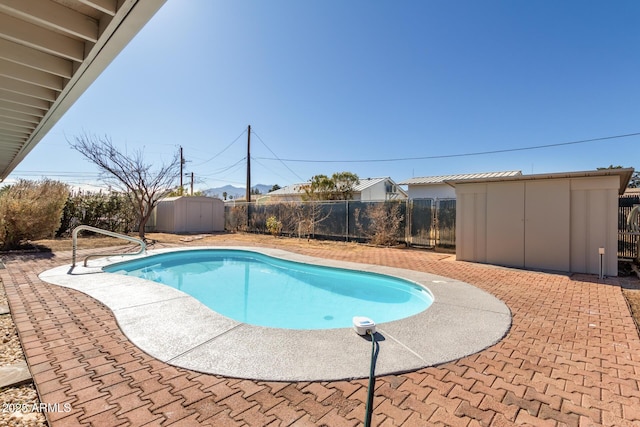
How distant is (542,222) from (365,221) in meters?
6.33

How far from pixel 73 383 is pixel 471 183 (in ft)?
29.8

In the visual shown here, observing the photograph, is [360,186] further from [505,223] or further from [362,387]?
[362,387]

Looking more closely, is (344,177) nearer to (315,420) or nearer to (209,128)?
(209,128)

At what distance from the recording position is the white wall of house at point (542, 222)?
6.78m

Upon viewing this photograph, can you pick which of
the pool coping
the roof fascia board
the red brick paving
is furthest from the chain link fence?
the roof fascia board

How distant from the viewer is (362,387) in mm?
2281

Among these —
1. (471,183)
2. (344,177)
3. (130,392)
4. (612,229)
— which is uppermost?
(344,177)

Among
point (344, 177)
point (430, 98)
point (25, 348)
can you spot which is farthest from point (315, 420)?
point (344, 177)

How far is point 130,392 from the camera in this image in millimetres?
2170

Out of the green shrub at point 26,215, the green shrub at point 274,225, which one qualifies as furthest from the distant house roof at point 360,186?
the green shrub at point 26,215

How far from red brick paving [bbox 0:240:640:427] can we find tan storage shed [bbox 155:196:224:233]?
1404 centimetres

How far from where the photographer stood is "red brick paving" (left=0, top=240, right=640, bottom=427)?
1937 millimetres

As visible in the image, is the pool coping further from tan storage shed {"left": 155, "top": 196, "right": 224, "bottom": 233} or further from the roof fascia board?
tan storage shed {"left": 155, "top": 196, "right": 224, "bottom": 233}

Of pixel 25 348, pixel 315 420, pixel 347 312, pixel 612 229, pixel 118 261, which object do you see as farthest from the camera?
pixel 118 261
